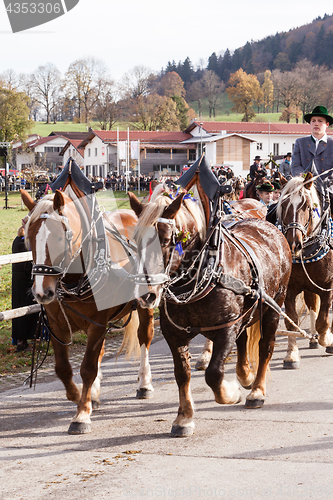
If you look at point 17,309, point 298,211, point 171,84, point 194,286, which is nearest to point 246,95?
point 171,84

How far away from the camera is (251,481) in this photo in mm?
3600

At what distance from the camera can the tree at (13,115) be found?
5700cm

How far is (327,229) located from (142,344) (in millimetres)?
2670

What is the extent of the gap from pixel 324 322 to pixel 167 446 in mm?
2898

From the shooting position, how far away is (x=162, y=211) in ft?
13.1

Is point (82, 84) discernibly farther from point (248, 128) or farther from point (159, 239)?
point (159, 239)

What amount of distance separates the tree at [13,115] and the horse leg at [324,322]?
55.9 metres

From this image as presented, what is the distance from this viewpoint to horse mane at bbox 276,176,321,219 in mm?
6180

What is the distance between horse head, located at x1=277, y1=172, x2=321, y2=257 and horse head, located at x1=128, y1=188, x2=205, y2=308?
7.48ft

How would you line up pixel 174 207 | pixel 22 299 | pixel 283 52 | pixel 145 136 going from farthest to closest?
1. pixel 283 52
2. pixel 145 136
3. pixel 22 299
4. pixel 174 207

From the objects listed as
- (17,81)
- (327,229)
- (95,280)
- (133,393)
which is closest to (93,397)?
(133,393)

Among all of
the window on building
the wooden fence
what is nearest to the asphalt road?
the wooden fence

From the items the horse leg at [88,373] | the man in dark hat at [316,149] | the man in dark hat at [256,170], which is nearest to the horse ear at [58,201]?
the horse leg at [88,373]

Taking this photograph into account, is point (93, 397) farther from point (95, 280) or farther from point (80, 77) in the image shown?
point (80, 77)
